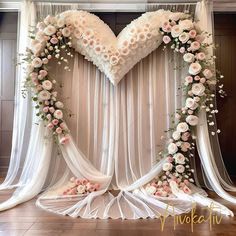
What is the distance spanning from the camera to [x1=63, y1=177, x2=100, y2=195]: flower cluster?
121 inches

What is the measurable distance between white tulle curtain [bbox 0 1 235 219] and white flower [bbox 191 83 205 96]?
0.76 feet

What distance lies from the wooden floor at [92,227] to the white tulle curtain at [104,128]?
70 centimetres

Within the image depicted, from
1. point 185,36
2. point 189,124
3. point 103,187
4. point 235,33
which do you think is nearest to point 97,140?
point 103,187

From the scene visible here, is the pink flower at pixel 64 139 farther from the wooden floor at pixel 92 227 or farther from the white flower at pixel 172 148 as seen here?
the white flower at pixel 172 148

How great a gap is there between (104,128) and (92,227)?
4.24ft

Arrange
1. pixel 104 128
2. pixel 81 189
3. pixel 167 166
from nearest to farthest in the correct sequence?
pixel 81 189 < pixel 167 166 < pixel 104 128

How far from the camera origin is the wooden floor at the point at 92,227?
7.29 ft

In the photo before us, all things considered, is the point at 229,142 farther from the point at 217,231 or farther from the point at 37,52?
the point at 37,52

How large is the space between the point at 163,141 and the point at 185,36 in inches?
46.2

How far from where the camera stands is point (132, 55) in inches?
125

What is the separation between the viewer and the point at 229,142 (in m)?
3.87

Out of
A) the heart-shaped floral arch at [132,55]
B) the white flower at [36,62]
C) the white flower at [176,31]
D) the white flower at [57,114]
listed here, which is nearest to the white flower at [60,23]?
the heart-shaped floral arch at [132,55]

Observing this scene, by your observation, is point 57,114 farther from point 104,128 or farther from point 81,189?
point 81,189

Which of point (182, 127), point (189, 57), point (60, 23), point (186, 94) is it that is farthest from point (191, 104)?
point (60, 23)
